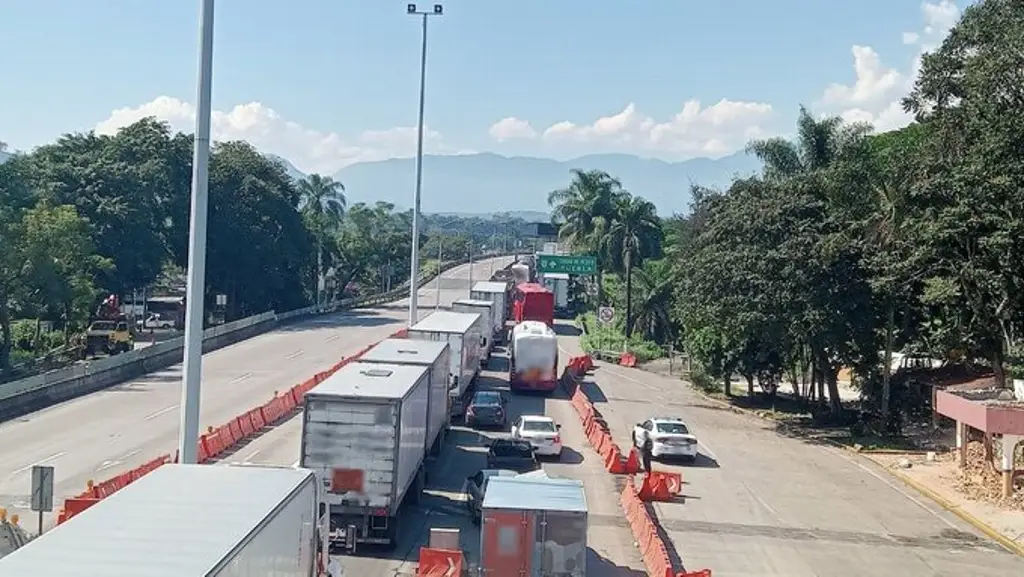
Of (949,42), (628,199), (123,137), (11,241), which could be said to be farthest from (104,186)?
(949,42)

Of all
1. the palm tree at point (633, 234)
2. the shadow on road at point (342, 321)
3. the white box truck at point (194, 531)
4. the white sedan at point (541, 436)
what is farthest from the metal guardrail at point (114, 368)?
the white box truck at point (194, 531)

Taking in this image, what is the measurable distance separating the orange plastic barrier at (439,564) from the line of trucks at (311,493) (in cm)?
177

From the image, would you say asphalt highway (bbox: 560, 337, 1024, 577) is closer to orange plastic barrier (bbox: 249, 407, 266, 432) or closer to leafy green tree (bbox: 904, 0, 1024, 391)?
leafy green tree (bbox: 904, 0, 1024, 391)

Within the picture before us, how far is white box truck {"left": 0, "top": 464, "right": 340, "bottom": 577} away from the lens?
8836 millimetres

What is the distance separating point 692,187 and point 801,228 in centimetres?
3123

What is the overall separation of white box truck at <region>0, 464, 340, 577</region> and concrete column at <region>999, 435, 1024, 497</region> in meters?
19.9

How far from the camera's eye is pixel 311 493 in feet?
44.7

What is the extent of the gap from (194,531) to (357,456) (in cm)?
923

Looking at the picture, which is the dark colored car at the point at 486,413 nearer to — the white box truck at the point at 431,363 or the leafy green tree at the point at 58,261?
the white box truck at the point at 431,363

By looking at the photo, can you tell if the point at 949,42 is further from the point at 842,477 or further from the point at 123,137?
the point at 123,137

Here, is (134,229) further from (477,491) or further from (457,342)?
(477,491)

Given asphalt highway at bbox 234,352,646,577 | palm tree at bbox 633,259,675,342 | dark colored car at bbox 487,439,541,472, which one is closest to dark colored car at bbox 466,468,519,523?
asphalt highway at bbox 234,352,646,577

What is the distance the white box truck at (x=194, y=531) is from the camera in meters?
8.84

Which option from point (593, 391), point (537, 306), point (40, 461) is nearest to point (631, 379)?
point (593, 391)
